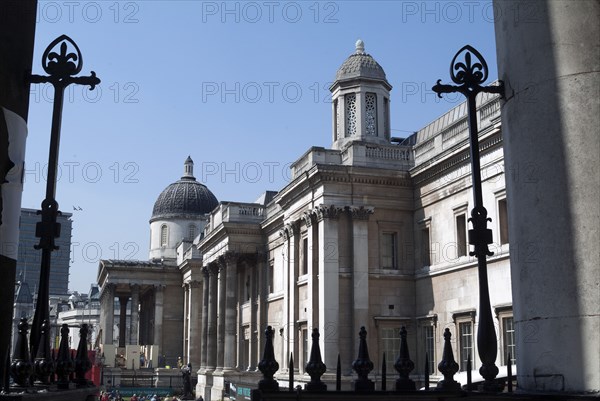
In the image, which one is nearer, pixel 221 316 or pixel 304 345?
pixel 304 345

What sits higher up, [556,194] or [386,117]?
[386,117]

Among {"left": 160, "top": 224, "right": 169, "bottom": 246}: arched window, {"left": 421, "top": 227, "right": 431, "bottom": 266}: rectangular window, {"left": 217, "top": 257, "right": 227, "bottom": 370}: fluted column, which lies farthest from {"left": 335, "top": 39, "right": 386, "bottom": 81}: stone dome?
{"left": 160, "top": 224, "right": 169, "bottom": 246}: arched window

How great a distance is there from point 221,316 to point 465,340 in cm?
2397

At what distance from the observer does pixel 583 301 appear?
533cm

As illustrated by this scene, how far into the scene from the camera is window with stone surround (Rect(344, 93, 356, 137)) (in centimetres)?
3534

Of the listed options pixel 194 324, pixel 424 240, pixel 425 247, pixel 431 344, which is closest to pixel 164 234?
pixel 194 324

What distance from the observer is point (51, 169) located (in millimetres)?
6598

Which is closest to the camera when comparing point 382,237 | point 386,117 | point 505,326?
point 505,326

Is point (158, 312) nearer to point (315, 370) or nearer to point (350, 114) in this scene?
point (350, 114)

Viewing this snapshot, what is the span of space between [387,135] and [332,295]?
854cm

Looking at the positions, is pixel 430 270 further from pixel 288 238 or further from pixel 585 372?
pixel 585 372

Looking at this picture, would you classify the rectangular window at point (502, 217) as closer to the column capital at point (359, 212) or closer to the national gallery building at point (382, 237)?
the national gallery building at point (382, 237)

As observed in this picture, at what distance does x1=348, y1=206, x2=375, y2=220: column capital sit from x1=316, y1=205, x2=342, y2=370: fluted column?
55 cm

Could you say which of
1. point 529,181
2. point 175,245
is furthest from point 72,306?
point 529,181
